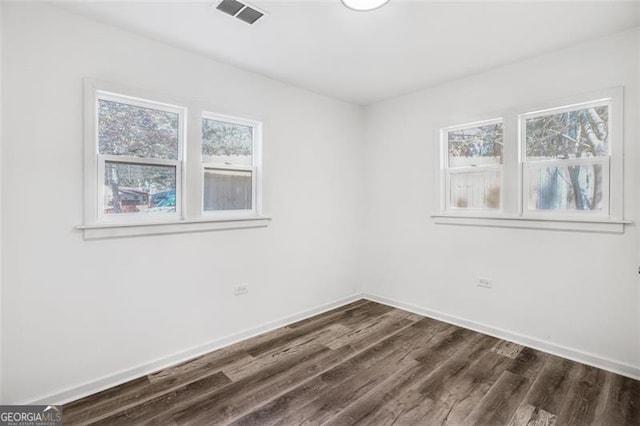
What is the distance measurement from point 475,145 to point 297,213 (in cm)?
211

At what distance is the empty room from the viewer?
6.68 feet

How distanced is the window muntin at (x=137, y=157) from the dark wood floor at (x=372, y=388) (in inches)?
52.6

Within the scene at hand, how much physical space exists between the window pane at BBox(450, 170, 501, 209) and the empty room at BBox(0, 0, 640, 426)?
2 centimetres

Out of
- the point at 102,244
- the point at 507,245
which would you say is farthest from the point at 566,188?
the point at 102,244

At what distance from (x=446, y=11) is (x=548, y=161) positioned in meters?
1.68

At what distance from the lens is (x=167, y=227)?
2574 mm

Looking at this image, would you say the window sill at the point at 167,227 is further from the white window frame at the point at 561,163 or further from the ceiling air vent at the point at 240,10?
the white window frame at the point at 561,163

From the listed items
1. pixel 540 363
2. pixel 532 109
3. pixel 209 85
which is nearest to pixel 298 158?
pixel 209 85

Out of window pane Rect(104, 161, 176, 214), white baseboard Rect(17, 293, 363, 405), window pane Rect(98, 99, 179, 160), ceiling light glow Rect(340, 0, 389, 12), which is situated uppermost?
ceiling light glow Rect(340, 0, 389, 12)

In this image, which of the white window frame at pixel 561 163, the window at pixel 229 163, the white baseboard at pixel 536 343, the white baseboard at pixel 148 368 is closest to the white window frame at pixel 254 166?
the window at pixel 229 163

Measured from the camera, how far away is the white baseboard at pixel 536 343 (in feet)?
8.05

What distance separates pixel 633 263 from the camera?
2.41 m

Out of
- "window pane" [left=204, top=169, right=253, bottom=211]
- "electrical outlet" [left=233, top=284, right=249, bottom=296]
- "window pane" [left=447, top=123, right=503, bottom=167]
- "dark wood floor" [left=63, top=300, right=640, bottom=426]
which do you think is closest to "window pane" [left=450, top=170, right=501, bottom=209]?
"window pane" [left=447, top=123, right=503, bottom=167]

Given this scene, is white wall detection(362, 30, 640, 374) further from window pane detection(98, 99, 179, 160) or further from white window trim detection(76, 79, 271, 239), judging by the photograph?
window pane detection(98, 99, 179, 160)
